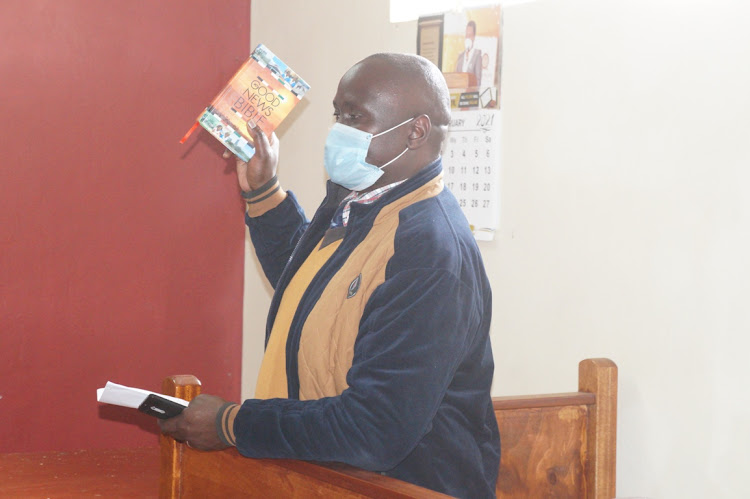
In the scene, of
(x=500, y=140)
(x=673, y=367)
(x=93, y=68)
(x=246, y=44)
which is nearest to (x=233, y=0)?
(x=246, y=44)

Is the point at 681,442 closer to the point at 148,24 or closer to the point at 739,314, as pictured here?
the point at 739,314

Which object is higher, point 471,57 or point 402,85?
point 471,57

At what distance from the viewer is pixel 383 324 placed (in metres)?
1.53

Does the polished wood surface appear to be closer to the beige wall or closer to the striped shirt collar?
the beige wall

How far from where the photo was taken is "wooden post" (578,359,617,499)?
89.4 inches

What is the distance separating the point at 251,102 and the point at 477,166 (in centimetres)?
93

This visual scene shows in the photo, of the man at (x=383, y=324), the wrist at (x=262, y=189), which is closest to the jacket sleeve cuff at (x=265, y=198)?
the wrist at (x=262, y=189)

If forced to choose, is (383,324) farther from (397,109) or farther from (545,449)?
(545,449)

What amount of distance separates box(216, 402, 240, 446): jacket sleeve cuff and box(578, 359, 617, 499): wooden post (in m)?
1.05

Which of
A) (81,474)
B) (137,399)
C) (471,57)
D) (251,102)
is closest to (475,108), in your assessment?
(471,57)

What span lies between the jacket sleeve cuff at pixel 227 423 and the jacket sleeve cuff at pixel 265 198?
26.2 inches

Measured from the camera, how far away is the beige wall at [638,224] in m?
2.25

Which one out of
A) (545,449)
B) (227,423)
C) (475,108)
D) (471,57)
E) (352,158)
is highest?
(471,57)

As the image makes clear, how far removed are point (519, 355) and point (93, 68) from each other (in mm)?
2008
